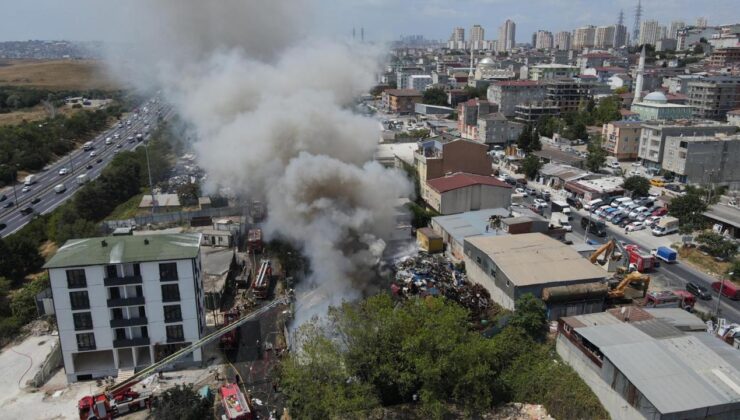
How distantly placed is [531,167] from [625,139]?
660 centimetres

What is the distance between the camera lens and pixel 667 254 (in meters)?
15.7

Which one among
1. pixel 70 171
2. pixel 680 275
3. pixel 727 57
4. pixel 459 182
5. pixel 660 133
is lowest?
pixel 680 275

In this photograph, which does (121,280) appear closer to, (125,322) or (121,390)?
(125,322)

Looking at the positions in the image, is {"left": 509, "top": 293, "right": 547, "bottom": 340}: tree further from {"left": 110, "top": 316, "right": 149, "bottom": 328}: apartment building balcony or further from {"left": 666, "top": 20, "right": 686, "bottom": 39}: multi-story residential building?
{"left": 666, "top": 20, "right": 686, "bottom": 39}: multi-story residential building

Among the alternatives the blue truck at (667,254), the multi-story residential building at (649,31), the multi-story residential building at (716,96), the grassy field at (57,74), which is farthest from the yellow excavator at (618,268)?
the multi-story residential building at (649,31)

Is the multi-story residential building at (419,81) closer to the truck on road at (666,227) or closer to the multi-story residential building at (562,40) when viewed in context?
the truck on road at (666,227)

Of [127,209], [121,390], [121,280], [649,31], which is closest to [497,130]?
[127,209]

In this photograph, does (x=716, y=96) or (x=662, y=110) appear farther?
(x=716, y=96)

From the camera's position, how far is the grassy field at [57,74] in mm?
21356

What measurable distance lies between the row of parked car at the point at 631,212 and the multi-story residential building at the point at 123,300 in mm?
15033

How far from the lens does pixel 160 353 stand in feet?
35.6

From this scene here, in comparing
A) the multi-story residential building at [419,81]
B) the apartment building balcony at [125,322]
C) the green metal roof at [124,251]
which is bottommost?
the apartment building balcony at [125,322]

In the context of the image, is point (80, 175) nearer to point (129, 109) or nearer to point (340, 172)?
point (129, 109)

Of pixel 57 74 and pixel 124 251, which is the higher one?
pixel 57 74
